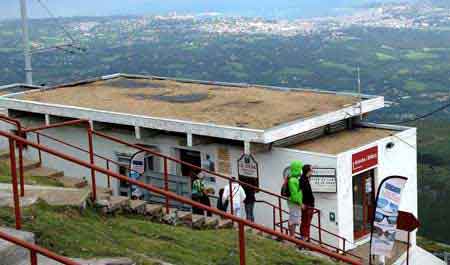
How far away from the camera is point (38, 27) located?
154 metres

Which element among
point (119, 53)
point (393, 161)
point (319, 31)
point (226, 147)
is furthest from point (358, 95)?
point (319, 31)

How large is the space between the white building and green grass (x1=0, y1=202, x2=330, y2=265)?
14.6 ft

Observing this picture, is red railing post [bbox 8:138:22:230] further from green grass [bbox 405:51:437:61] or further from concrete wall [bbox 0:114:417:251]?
green grass [bbox 405:51:437:61]

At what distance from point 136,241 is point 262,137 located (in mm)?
6778

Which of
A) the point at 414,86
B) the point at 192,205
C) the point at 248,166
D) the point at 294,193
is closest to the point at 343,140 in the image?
the point at 248,166

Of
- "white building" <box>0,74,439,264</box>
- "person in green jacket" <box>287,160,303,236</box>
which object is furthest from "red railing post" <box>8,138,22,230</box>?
"white building" <box>0,74,439,264</box>

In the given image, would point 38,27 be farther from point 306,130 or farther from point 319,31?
point 306,130

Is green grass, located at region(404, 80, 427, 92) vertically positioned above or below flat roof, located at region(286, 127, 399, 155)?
below

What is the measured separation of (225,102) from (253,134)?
3755 mm

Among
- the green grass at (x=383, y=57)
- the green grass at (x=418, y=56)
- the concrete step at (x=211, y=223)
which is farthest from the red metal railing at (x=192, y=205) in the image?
the green grass at (x=418, y=56)

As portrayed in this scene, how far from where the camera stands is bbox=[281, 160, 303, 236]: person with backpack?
13445 mm

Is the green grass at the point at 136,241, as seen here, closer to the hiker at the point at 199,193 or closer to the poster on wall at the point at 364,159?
the hiker at the point at 199,193

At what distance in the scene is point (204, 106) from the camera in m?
18.8

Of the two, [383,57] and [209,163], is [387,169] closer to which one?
[209,163]
